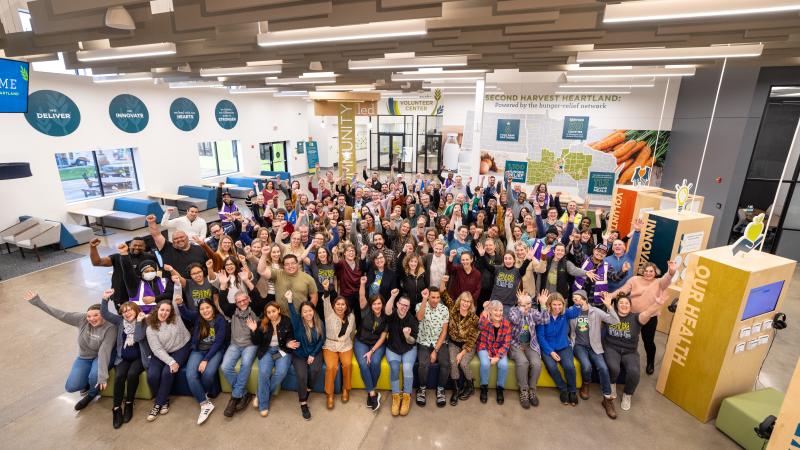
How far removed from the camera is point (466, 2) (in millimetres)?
3551

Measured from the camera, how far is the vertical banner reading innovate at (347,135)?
50.1ft

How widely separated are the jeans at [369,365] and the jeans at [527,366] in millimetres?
1513

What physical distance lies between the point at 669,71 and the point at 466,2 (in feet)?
20.0

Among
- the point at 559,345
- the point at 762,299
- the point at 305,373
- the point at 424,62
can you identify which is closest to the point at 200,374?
the point at 305,373

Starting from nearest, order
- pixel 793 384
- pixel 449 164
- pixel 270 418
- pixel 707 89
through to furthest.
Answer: pixel 793 384
pixel 270 418
pixel 707 89
pixel 449 164

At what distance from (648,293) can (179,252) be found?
19.4 ft

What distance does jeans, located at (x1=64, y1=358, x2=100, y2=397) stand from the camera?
161 inches

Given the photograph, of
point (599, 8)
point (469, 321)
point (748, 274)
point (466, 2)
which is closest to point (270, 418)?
point (469, 321)

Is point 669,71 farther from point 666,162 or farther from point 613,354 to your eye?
point 613,354

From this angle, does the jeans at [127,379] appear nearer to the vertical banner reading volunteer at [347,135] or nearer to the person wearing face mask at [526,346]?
the person wearing face mask at [526,346]

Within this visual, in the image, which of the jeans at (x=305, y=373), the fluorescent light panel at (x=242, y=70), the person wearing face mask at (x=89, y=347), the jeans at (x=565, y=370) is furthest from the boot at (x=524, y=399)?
the fluorescent light panel at (x=242, y=70)

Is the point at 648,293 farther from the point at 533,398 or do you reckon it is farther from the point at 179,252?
the point at 179,252

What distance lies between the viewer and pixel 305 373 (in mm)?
4113

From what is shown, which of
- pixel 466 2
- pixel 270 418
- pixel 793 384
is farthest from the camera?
pixel 270 418
